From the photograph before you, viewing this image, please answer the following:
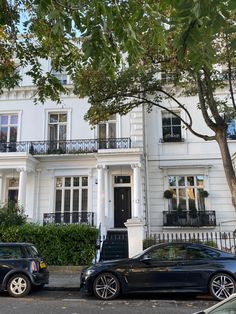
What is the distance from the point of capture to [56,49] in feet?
23.6

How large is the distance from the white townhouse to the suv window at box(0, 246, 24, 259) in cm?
959

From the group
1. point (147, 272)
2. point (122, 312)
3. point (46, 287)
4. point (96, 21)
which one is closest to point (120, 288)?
point (147, 272)

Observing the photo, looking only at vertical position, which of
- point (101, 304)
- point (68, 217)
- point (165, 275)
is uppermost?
point (68, 217)

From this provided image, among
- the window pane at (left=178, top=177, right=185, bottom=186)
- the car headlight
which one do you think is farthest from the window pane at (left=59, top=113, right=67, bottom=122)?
the car headlight

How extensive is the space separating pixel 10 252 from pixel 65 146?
12277 mm

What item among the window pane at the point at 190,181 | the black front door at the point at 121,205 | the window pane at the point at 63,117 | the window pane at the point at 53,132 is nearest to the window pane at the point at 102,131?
the window pane at the point at 63,117

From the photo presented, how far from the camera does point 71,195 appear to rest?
2289 cm

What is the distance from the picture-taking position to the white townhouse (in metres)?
21.3

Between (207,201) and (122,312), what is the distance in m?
14.2

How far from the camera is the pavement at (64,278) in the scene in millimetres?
12312

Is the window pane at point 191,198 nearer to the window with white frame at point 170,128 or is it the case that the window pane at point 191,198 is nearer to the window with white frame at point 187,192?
the window with white frame at point 187,192

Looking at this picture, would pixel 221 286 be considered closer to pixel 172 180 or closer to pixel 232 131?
pixel 172 180

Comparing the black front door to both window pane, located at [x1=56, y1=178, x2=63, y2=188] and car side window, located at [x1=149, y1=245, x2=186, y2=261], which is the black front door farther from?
car side window, located at [x1=149, y1=245, x2=186, y2=261]

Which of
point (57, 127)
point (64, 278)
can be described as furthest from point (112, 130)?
point (64, 278)
